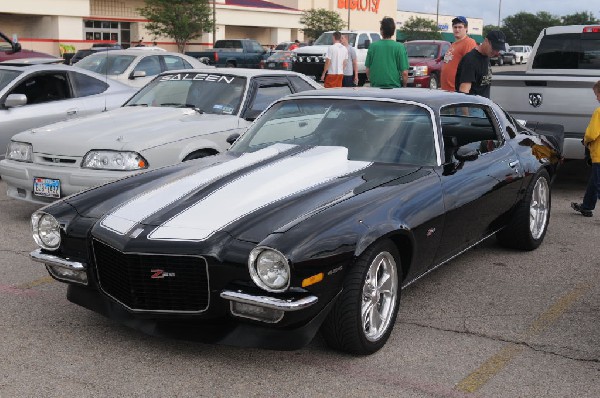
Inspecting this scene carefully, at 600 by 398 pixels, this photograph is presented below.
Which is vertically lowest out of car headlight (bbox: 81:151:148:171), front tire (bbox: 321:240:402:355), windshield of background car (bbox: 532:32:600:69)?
front tire (bbox: 321:240:402:355)

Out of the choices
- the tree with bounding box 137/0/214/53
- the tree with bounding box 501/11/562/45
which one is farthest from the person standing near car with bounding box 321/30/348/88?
the tree with bounding box 501/11/562/45

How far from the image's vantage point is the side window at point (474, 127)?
588cm

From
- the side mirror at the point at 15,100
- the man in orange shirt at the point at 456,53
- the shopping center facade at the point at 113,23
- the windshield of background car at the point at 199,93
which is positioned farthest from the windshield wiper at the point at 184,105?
the shopping center facade at the point at 113,23

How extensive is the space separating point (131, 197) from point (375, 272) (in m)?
1.51

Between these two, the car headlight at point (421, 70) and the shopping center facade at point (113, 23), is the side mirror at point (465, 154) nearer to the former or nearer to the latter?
the car headlight at point (421, 70)

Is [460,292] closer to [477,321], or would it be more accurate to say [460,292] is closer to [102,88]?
[477,321]

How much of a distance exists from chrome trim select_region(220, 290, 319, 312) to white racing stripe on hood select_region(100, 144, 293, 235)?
749 millimetres

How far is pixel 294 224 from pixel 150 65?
11.1m

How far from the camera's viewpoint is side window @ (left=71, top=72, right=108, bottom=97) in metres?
9.69

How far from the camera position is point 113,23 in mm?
47750

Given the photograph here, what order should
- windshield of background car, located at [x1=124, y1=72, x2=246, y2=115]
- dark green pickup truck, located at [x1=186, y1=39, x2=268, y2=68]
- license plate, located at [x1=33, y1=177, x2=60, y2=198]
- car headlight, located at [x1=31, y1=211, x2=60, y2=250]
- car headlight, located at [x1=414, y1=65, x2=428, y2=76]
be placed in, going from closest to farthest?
car headlight, located at [x1=31, y1=211, x2=60, y2=250] → license plate, located at [x1=33, y1=177, x2=60, y2=198] → windshield of background car, located at [x1=124, y1=72, x2=246, y2=115] → car headlight, located at [x1=414, y1=65, x2=428, y2=76] → dark green pickup truck, located at [x1=186, y1=39, x2=268, y2=68]

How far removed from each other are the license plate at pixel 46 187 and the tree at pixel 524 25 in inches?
3725

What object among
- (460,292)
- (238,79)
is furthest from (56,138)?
(460,292)

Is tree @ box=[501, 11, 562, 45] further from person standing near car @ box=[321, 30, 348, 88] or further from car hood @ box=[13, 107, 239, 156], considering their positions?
car hood @ box=[13, 107, 239, 156]
